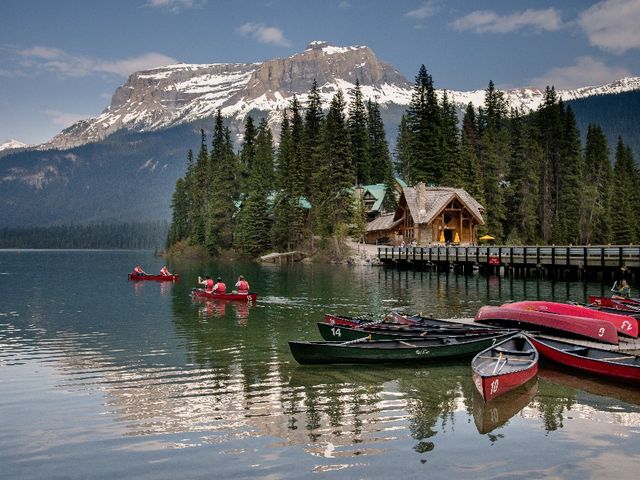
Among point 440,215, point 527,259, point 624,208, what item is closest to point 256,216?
point 440,215

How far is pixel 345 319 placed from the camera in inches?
979

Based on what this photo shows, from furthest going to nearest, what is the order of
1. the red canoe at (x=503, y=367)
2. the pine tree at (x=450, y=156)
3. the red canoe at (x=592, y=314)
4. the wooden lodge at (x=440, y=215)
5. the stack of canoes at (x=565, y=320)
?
the pine tree at (x=450, y=156)
the wooden lodge at (x=440, y=215)
the red canoe at (x=592, y=314)
the stack of canoes at (x=565, y=320)
the red canoe at (x=503, y=367)

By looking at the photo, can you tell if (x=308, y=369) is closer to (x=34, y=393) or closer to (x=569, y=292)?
(x=34, y=393)

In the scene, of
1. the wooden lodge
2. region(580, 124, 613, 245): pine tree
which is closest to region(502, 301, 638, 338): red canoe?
the wooden lodge

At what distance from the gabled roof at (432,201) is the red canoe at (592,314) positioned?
5441 centimetres

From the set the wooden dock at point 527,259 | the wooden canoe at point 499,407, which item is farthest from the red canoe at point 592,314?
the wooden dock at point 527,259

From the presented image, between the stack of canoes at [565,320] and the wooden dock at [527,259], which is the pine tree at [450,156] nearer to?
the wooden dock at [527,259]

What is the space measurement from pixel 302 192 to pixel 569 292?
5288cm

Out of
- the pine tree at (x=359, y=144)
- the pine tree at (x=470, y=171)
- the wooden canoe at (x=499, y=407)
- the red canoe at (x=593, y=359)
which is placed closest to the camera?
the wooden canoe at (x=499, y=407)

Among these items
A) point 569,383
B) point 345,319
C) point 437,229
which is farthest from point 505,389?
point 437,229

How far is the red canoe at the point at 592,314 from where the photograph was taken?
22.3m

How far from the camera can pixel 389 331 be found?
22.2 meters

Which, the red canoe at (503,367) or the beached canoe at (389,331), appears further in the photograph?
the beached canoe at (389,331)

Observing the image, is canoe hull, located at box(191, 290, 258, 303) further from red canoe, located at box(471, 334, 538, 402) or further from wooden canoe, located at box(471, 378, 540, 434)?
wooden canoe, located at box(471, 378, 540, 434)
